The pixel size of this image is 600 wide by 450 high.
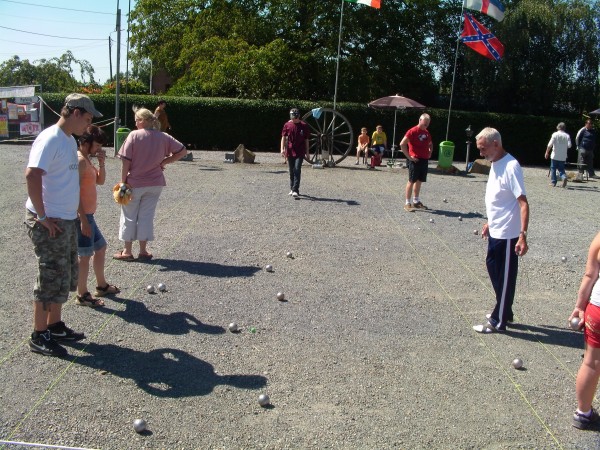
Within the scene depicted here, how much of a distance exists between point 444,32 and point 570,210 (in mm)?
18506

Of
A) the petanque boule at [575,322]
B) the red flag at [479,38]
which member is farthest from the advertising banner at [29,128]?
the petanque boule at [575,322]

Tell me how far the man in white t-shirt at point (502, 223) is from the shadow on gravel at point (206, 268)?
261cm

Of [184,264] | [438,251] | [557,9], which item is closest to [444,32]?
[557,9]

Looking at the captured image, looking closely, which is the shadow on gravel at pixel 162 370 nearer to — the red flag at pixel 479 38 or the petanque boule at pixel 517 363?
the petanque boule at pixel 517 363

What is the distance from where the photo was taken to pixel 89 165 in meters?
5.13

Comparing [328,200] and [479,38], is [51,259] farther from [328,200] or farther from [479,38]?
[479,38]

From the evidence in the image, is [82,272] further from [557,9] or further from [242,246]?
[557,9]

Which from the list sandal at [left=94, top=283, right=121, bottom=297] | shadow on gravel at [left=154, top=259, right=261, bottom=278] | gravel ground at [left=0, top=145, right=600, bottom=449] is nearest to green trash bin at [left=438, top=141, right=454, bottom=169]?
gravel ground at [left=0, top=145, right=600, bottom=449]

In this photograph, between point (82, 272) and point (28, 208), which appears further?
point (82, 272)

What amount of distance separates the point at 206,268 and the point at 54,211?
2703mm

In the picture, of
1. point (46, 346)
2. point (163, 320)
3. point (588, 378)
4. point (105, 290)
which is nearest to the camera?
point (588, 378)

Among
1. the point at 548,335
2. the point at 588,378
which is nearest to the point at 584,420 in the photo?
the point at 588,378

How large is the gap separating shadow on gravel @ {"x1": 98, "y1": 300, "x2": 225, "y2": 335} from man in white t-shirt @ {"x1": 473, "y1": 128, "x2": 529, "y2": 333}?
91.3 inches

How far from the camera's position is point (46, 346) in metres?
4.24
